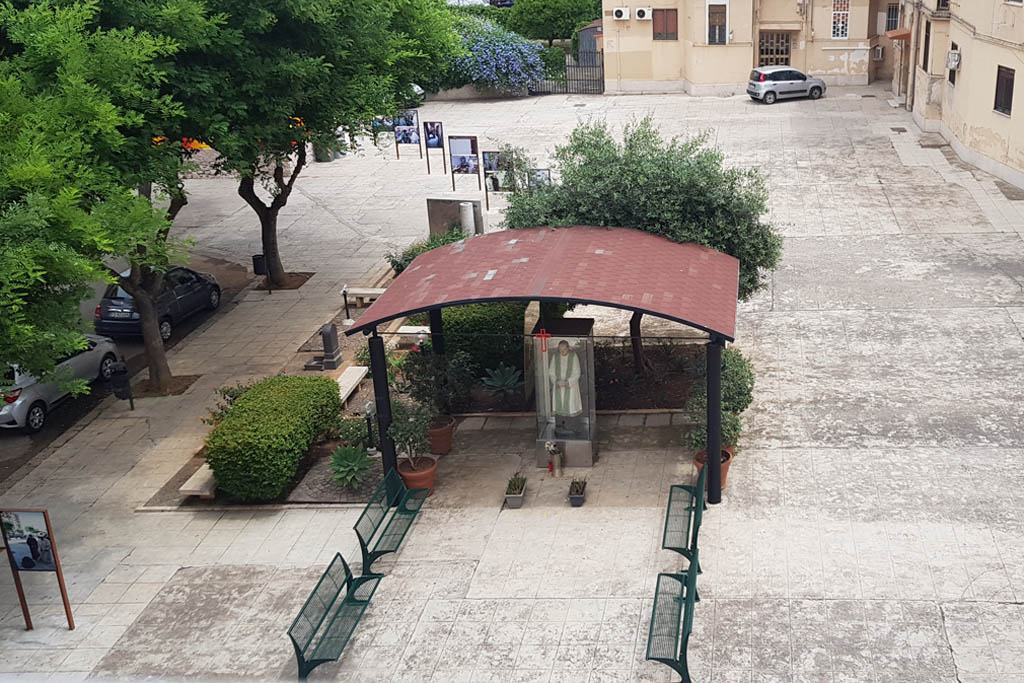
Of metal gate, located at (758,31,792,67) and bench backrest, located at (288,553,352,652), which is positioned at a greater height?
metal gate, located at (758,31,792,67)

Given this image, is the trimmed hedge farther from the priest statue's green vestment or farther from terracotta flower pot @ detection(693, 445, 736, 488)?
terracotta flower pot @ detection(693, 445, 736, 488)

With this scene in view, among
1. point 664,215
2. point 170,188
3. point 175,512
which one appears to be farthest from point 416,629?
point 170,188

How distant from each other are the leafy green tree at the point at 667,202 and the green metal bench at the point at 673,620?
5534mm

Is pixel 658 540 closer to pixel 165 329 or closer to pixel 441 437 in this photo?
pixel 441 437

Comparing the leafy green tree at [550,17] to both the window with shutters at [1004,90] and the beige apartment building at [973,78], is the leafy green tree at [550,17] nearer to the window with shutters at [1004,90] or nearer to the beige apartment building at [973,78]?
the beige apartment building at [973,78]

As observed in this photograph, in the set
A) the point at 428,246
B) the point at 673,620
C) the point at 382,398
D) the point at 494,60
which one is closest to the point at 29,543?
the point at 382,398

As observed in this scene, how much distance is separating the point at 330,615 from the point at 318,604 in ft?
1.76

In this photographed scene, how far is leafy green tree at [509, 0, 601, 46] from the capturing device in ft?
178

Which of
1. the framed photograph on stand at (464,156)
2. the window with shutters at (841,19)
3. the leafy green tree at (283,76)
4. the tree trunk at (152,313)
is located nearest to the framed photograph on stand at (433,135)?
the framed photograph on stand at (464,156)

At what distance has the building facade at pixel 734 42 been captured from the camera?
4459cm

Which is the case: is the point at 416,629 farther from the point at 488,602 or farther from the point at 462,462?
the point at 462,462

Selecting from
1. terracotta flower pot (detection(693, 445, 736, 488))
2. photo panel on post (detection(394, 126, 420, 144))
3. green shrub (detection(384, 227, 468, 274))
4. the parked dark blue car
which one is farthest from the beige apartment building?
the parked dark blue car

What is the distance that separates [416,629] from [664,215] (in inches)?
275

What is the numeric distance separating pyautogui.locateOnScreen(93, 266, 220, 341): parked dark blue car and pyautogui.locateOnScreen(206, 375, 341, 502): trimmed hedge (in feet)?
22.9
